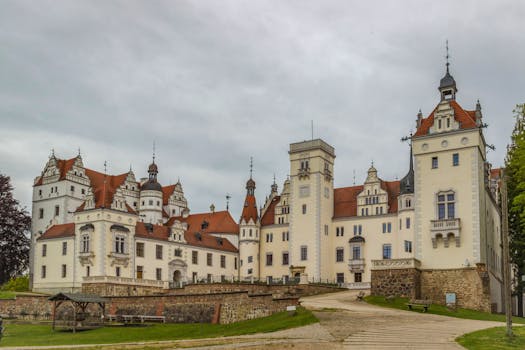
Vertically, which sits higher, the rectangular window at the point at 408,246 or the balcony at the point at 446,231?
the balcony at the point at 446,231

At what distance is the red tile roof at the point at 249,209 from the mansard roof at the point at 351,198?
29.1ft

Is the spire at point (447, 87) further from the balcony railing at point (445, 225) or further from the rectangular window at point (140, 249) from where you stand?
the rectangular window at point (140, 249)

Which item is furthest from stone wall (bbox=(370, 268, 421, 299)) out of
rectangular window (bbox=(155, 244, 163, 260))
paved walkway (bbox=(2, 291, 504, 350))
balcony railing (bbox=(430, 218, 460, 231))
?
rectangular window (bbox=(155, 244, 163, 260))

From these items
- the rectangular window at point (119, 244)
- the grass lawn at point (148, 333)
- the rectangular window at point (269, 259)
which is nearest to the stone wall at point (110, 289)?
the rectangular window at point (119, 244)

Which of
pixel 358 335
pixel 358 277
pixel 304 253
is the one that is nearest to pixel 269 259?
pixel 304 253

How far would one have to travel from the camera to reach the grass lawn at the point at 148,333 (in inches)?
1212

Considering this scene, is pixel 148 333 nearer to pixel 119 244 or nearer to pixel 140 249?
pixel 119 244

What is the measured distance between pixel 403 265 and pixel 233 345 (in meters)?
21.5

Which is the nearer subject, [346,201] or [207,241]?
[346,201]

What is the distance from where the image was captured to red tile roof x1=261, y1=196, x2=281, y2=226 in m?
71.1

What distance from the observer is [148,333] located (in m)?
35.7

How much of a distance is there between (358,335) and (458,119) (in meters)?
26.4

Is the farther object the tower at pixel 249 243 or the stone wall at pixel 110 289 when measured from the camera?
the tower at pixel 249 243

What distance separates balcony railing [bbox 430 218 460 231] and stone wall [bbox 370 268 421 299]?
4607 mm
